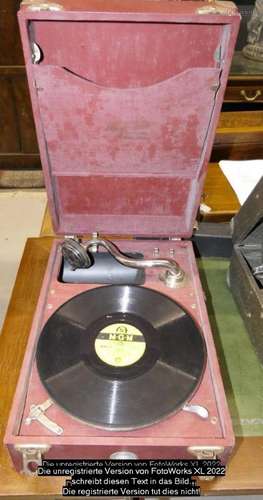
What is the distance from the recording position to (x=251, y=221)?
3.30 feet

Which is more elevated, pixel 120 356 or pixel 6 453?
pixel 120 356

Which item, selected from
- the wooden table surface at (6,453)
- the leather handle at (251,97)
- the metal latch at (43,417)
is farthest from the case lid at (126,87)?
the leather handle at (251,97)

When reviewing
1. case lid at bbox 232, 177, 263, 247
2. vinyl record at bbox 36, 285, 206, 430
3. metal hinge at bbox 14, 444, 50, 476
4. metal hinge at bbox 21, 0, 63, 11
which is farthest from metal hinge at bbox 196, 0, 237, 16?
metal hinge at bbox 14, 444, 50, 476

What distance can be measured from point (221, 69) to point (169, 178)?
30 cm

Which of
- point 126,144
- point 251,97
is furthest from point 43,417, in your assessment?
point 251,97

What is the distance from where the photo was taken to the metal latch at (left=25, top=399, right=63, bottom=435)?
69 cm

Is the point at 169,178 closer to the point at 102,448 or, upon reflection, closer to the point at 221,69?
the point at 221,69

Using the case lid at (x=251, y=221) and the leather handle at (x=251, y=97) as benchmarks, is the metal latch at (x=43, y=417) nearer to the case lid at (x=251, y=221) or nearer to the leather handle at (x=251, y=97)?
the case lid at (x=251, y=221)

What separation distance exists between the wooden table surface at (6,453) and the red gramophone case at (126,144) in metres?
0.04

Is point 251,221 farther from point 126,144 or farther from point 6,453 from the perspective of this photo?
point 6,453

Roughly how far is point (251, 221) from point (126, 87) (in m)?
0.46

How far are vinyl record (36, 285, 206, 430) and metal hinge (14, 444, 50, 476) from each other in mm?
75

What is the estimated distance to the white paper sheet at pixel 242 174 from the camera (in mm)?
1415

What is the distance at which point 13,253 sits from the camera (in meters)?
2.50
